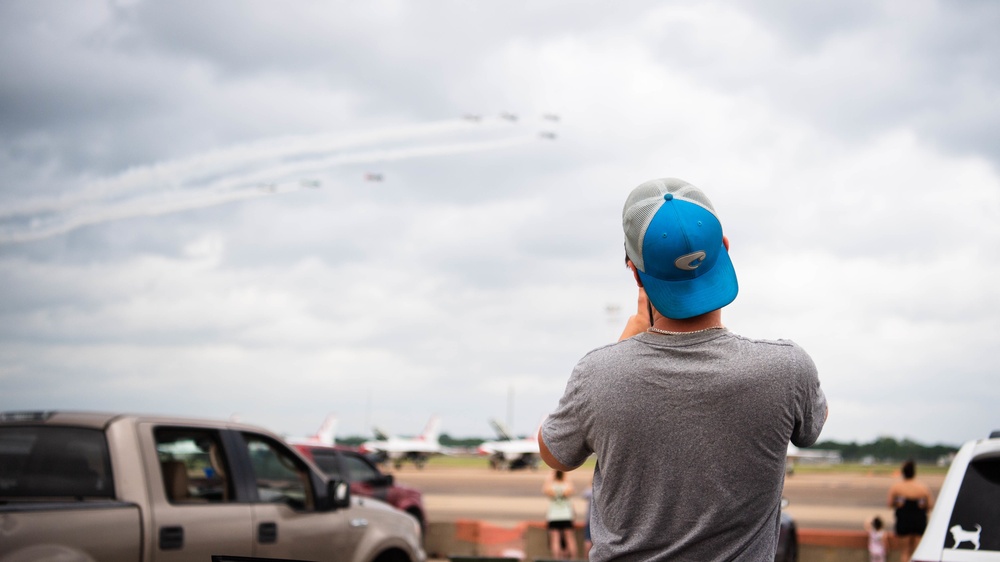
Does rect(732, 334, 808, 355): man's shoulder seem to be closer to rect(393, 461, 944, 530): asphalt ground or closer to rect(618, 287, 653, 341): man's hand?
rect(618, 287, 653, 341): man's hand

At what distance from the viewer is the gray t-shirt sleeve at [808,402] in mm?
1805

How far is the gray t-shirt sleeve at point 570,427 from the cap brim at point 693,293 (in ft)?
0.71

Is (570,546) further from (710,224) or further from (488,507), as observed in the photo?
(488,507)

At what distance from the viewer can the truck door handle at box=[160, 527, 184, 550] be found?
16.6ft

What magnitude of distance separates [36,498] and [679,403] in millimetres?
4196

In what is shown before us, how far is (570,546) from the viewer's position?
569 inches

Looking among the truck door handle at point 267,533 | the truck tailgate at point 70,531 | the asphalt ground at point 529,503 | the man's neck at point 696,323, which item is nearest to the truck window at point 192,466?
the truck door handle at point 267,533

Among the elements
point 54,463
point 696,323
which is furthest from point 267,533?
point 696,323

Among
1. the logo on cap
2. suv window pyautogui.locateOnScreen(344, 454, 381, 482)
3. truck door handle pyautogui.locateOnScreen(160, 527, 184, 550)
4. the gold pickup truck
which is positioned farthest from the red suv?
the logo on cap

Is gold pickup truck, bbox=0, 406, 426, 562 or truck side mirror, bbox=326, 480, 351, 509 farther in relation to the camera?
truck side mirror, bbox=326, 480, 351, 509

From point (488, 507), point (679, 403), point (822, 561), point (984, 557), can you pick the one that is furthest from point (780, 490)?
point (488, 507)

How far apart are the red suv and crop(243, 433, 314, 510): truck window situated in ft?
21.8

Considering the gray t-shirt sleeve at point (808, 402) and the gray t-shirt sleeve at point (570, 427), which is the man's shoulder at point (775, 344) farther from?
the gray t-shirt sleeve at point (570, 427)

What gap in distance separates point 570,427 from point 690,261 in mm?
428
